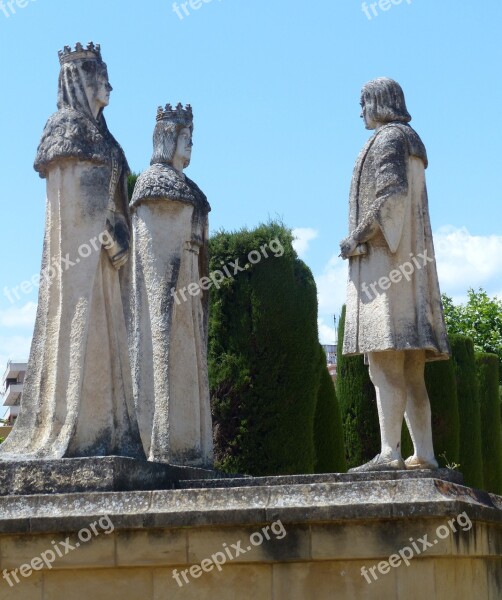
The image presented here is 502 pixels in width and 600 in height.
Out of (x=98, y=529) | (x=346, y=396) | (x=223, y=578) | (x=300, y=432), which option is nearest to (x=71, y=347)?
(x=98, y=529)

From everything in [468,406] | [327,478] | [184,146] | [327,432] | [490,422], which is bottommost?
[327,478]

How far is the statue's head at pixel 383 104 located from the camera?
9859 millimetres

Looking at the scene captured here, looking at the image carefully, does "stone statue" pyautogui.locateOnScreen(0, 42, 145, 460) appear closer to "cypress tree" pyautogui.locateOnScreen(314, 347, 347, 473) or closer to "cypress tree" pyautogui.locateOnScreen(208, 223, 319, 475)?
"cypress tree" pyautogui.locateOnScreen(208, 223, 319, 475)

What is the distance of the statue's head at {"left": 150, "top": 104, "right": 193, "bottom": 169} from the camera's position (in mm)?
11766

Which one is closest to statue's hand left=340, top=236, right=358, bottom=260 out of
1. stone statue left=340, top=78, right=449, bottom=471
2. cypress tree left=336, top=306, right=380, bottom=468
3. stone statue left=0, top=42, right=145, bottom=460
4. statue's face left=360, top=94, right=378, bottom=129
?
stone statue left=340, top=78, right=449, bottom=471

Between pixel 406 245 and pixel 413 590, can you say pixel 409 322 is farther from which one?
pixel 413 590

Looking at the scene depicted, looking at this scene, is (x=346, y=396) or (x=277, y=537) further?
(x=346, y=396)

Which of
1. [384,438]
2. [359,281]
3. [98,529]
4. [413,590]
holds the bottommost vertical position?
[413,590]

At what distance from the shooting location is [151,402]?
11.2 metres

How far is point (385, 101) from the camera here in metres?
9.87

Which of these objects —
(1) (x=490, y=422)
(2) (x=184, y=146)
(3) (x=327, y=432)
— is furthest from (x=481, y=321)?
(2) (x=184, y=146)

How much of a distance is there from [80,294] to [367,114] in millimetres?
3145

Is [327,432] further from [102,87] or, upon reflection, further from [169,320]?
[102,87]

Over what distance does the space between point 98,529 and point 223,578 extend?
0.85 meters
